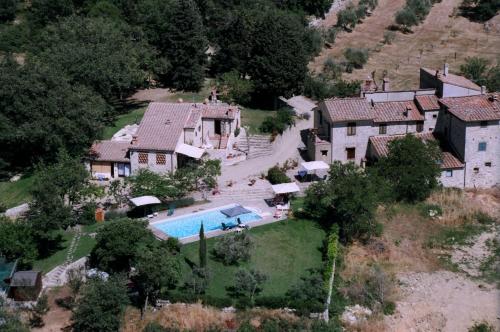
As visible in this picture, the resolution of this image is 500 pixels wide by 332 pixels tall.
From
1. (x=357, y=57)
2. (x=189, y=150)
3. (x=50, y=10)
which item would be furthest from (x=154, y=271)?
(x=50, y=10)

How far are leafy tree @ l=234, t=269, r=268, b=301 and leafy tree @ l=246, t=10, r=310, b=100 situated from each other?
31.9 m

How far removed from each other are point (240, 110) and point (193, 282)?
31113mm

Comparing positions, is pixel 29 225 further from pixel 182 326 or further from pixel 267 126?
pixel 267 126

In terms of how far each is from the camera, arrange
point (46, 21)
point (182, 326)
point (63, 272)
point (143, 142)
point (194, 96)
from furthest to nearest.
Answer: point (46, 21)
point (194, 96)
point (143, 142)
point (63, 272)
point (182, 326)

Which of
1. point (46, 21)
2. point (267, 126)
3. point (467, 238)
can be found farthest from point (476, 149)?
point (46, 21)

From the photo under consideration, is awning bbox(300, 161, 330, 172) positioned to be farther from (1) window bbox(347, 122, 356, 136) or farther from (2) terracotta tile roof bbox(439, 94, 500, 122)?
(2) terracotta tile roof bbox(439, 94, 500, 122)

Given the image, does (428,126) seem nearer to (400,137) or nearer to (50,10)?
(400,137)

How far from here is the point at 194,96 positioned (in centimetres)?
8050

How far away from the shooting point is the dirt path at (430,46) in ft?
320

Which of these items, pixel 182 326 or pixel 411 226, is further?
pixel 411 226

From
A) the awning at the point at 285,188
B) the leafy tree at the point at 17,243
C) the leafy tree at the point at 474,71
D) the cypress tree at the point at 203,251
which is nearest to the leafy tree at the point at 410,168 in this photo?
Result: the awning at the point at 285,188

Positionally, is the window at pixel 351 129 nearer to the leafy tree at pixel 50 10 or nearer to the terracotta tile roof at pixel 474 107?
the terracotta tile roof at pixel 474 107

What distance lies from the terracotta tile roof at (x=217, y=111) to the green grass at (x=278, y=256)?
15.8 metres

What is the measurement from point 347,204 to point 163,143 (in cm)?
1648
